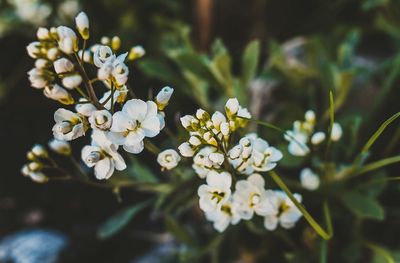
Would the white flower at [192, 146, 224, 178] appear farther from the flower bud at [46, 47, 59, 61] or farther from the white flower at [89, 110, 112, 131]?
the flower bud at [46, 47, 59, 61]

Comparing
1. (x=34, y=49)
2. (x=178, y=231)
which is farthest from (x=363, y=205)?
(x=34, y=49)

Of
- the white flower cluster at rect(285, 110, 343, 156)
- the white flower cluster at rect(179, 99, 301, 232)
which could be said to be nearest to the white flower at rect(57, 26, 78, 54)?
the white flower cluster at rect(179, 99, 301, 232)

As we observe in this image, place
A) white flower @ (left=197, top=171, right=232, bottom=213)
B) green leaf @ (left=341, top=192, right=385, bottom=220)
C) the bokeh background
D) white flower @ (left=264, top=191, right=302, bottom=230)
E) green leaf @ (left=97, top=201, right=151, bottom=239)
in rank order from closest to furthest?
white flower @ (left=197, top=171, right=232, bottom=213) → white flower @ (left=264, top=191, right=302, bottom=230) → green leaf @ (left=341, top=192, right=385, bottom=220) → green leaf @ (left=97, top=201, right=151, bottom=239) → the bokeh background

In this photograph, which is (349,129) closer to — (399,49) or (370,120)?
(370,120)

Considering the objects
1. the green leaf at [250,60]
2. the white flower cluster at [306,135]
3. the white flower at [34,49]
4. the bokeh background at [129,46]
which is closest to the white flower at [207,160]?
the white flower cluster at [306,135]

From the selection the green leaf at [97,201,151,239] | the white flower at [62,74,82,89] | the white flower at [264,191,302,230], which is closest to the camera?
the white flower at [62,74,82,89]

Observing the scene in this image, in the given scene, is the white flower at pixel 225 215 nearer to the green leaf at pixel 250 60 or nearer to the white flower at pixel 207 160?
the white flower at pixel 207 160
